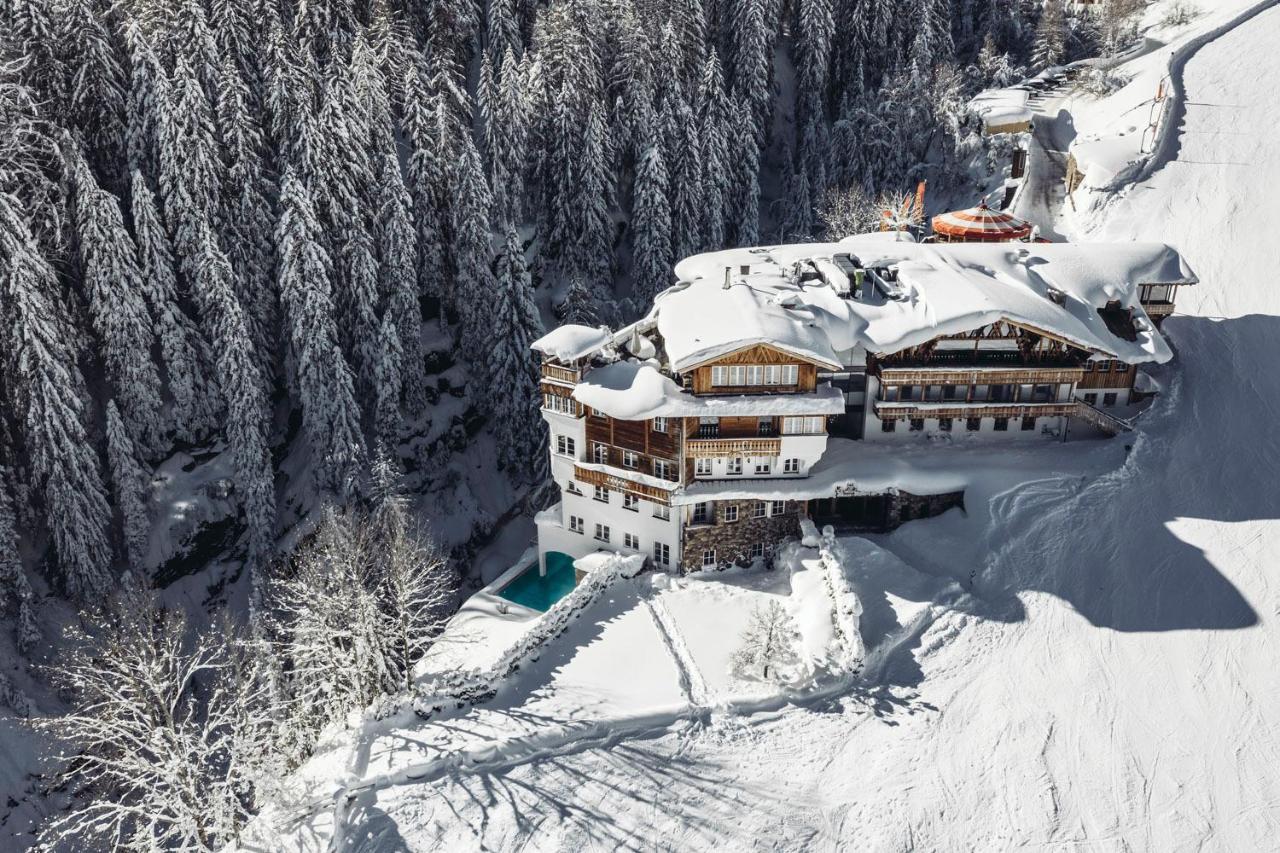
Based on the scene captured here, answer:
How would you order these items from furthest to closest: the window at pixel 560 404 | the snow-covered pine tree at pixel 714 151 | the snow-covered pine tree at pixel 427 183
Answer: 1. the snow-covered pine tree at pixel 714 151
2. the snow-covered pine tree at pixel 427 183
3. the window at pixel 560 404

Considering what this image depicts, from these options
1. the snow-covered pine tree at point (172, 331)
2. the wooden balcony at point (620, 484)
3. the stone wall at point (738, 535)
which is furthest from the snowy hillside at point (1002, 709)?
the snow-covered pine tree at point (172, 331)

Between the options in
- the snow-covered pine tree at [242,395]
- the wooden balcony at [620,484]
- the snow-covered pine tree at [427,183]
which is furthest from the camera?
the snow-covered pine tree at [427,183]

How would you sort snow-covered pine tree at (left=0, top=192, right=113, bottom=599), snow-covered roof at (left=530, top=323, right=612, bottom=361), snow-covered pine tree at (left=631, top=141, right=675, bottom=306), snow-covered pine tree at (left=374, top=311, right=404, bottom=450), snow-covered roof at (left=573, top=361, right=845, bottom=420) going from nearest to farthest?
snow-covered roof at (left=573, top=361, right=845, bottom=420)
snow-covered roof at (left=530, top=323, right=612, bottom=361)
snow-covered pine tree at (left=0, top=192, right=113, bottom=599)
snow-covered pine tree at (left=374, top=311, right=404, bottom=450)
snow-covered pine tree at (left=631, top=141, right=675, bottom=306)

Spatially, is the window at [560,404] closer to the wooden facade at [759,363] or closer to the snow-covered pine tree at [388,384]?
the wooden facade at [759,363]

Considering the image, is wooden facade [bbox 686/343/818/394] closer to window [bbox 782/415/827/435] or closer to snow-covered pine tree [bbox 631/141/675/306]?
window [bbox 782/415/827/435]

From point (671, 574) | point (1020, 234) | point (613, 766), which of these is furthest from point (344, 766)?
point (1020, 234)

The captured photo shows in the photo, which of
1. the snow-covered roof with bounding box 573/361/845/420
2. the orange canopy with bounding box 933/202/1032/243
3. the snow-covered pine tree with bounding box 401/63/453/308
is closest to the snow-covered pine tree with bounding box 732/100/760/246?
the orange canopy with bounding box 933/202/1032/243

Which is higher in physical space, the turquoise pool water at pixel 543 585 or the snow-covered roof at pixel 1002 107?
the snow-covered roof at pixel 1002 107

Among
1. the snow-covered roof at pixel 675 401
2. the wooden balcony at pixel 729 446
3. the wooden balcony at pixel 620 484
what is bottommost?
the wooden balcony at pixel 620 484
